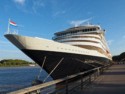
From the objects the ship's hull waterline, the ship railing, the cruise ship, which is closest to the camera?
the ship railing

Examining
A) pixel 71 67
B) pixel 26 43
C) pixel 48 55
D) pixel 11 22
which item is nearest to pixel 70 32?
pixel 71 67

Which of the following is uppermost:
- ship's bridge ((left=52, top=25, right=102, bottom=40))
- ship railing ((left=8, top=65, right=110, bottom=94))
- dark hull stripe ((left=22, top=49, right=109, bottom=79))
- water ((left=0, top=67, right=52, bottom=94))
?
ship's bridge ((left=52, top=25, right=102, bottom=40))

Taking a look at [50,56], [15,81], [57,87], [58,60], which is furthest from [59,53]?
[15,81]

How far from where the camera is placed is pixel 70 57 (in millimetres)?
19844

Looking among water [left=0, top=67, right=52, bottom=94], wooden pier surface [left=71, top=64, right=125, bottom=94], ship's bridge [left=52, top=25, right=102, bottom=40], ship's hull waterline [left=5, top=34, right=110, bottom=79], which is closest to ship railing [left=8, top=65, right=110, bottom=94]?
wooden pier surface [left=71, top=64, right=125, bottom=94]

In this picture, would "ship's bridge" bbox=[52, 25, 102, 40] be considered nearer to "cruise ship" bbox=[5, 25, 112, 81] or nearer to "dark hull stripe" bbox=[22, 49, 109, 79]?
"cruise ship" bbox=[5, 25, 112, 81]

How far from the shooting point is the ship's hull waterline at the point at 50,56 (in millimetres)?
16672

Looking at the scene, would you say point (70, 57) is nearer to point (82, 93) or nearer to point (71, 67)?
point (71, 67)

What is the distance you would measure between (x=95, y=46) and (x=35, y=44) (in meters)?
10.7

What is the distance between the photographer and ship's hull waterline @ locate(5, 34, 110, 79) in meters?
16.7

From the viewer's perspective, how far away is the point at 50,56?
1833 centimetres

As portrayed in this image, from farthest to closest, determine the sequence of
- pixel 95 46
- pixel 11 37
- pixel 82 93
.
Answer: pixel 95 46
pixel 11 37
pixel 82 93

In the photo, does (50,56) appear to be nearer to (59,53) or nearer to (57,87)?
(59,53)

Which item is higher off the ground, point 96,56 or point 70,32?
point 70,32
